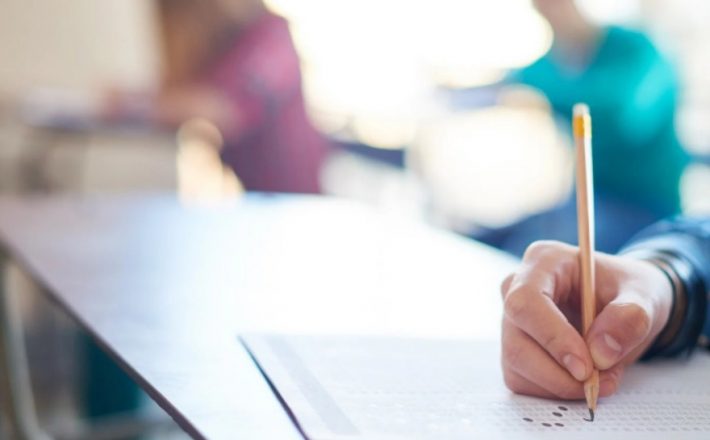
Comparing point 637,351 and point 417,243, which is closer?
point 637,351

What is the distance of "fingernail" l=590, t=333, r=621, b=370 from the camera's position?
52 centimetres

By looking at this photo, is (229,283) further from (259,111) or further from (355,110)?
(355,110)

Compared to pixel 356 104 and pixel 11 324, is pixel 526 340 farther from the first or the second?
pixel 356 104

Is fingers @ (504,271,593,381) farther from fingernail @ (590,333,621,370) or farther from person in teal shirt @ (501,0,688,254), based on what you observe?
person in teal shirt @ (501,0,688,254)

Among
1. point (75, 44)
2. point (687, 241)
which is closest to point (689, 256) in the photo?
→ point (687, 241)

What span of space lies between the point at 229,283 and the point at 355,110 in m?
3.04

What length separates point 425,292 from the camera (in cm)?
91

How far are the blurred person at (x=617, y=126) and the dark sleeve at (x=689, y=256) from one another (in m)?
0.48

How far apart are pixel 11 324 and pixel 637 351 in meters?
1.24

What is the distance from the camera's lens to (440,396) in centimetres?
54

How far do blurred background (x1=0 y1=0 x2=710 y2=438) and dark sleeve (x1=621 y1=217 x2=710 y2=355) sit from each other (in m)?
0.48

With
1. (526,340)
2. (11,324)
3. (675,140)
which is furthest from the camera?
(11,324)

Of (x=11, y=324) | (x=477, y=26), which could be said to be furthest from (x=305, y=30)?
(x=11, y=324)

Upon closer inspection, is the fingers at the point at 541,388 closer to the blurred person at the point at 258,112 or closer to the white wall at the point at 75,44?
the blurred person at the point at 258,112
